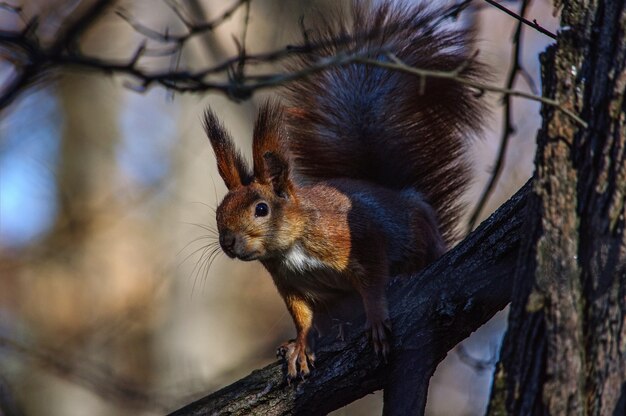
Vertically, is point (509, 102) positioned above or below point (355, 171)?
below

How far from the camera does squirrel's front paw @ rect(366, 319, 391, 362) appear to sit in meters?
1.96

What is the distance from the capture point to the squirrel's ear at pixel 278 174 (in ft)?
7.45

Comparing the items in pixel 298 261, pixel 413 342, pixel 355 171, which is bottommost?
pixel 413 342

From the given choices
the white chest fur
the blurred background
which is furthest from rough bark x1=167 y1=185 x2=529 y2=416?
the blurred background

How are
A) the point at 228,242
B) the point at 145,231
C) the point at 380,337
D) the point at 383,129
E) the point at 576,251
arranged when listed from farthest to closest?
the point at 145,231
the point at 383,129
the point at 228,242
the point at 380,337
the point at 576,251

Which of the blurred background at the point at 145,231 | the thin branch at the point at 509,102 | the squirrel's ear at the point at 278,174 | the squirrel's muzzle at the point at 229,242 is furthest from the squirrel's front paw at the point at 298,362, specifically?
the blurred background at the point at 145,231

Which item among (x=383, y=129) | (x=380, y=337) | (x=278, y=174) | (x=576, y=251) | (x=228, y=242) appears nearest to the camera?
(x=576, y=251)

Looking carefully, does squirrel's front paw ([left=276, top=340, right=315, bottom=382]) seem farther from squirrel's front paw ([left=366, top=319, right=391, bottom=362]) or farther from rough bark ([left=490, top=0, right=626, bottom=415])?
rough bark ([left=490, top=0, right=626, bottom=415])

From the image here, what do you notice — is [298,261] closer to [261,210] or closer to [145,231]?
[261,210]

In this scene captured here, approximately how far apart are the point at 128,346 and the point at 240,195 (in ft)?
9.44

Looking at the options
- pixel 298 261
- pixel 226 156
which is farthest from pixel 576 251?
pixel 226 156

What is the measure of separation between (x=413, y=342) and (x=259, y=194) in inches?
21.5

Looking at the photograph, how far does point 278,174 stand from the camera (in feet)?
7.45

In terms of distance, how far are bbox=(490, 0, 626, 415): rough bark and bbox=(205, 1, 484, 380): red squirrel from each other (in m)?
0.60
